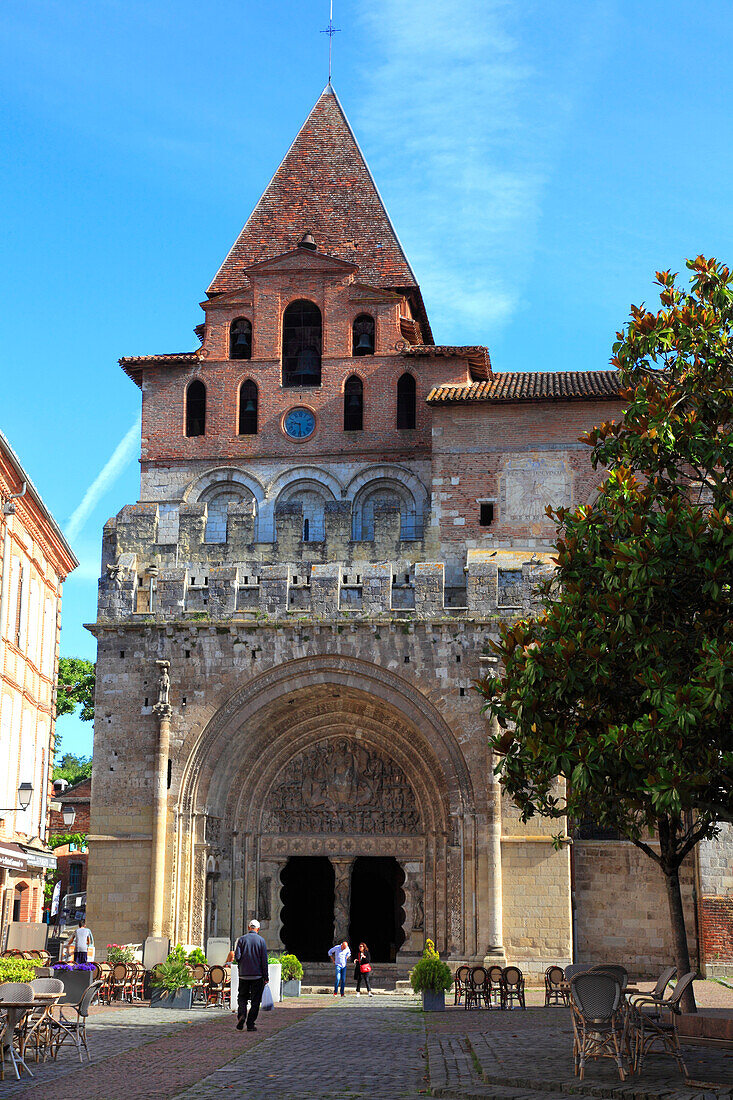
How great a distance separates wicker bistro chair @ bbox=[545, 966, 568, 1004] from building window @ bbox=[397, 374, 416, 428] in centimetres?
1332

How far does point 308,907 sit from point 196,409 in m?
12.2

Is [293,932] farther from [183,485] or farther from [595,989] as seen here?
[595,989]

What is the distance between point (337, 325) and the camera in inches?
1223

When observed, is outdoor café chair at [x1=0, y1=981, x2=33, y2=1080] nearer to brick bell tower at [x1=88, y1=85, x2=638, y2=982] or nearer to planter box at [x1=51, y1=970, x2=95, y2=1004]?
planter box at [x1=51, y1=970, x2=95, y2=1004]

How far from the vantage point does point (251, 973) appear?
16156 millimetres

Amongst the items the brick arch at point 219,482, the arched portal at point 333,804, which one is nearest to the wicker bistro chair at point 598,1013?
the arched portal at point 333,804

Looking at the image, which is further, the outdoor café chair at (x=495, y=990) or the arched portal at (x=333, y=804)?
the arched portal at (x=333, y=804)

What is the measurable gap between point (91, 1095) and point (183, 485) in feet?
67.0

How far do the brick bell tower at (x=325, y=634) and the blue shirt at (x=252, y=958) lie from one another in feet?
29.5

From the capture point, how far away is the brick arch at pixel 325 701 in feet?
83.8

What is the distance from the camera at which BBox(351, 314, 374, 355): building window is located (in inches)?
1233

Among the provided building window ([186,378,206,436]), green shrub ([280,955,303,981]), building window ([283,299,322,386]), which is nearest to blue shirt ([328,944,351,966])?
green shrub ([280,955,303,981])

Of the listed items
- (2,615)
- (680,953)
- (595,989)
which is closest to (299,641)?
(2,615)

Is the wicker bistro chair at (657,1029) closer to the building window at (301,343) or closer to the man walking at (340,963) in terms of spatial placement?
the man walking at (340,963)
